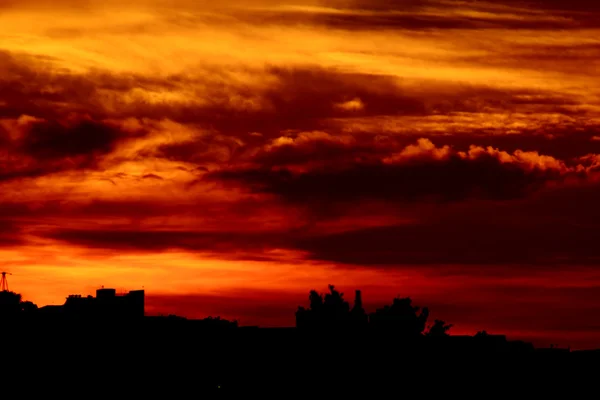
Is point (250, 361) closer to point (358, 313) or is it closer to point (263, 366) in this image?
point (263, 366)

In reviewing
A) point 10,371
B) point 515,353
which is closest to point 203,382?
point 10,371

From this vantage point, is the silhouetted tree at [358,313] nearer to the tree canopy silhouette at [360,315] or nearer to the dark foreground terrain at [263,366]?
the tree canopy silhouette at [360,315]

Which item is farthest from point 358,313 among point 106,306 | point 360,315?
point 106,306

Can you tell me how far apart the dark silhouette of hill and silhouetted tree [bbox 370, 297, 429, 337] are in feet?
115


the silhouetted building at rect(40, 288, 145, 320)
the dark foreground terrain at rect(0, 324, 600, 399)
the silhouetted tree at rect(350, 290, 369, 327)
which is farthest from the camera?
the silhouetted tree at rect(350, 290, 369, 327)

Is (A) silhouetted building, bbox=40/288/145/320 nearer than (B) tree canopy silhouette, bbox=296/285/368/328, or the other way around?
(A) silhouetted building, bbox=40/288/145/320

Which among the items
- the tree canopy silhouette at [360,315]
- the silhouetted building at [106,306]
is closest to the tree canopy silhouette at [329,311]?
the tree canopy silhouette at [360,315]

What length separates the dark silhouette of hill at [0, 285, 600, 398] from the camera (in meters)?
89.0

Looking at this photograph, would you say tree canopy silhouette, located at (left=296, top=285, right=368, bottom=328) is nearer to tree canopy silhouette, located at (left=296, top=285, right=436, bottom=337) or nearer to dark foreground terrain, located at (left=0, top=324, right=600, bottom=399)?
tree canopy silhouette, located at (left=296, top=285, right=436, bottom=337)

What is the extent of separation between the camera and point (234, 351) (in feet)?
317

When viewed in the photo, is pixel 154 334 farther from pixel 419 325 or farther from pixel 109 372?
pixel 419 325

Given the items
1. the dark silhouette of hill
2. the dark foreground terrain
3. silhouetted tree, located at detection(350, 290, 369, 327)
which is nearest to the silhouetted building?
the dark silhouette of hill

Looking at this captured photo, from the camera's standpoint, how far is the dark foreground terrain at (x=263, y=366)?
290 feet

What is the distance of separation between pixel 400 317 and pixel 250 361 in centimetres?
5621
